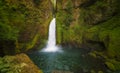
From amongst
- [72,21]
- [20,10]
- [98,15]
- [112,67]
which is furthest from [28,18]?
[112,67]

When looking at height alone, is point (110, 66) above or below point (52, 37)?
below

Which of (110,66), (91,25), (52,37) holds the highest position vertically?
(91,25)

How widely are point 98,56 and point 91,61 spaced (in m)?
1.28

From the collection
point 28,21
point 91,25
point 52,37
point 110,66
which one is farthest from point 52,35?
point 110,66

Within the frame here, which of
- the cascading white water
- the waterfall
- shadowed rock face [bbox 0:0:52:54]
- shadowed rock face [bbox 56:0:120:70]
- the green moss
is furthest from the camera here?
the waterfall

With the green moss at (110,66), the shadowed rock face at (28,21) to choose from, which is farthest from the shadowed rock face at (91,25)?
the shadowed rock face at (28,21)

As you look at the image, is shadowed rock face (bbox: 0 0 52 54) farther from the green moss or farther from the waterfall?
the green moss

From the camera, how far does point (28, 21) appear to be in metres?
20.5

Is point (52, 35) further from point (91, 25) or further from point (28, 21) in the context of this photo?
point (91, 25)

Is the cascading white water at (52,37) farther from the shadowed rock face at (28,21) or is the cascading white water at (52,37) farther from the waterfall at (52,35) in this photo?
the shadowed rock face at (28,21)

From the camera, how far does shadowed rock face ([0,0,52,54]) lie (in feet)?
59.4

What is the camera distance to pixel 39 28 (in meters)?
22.7

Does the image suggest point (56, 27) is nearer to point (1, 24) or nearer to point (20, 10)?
point (20, 10)

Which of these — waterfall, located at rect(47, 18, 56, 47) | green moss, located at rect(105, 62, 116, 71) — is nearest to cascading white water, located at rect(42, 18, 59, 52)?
waterfall, located at rect(47, 18, 56, 47)
